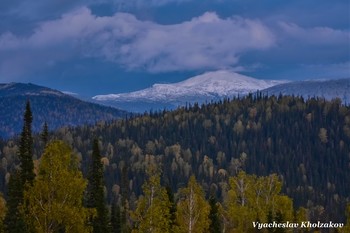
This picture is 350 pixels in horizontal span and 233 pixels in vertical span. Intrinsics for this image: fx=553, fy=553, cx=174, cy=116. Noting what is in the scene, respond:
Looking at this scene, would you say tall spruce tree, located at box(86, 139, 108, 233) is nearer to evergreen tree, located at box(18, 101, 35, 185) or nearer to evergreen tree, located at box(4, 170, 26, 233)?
evergreen tree, located at box(18, 101, 35, 185)

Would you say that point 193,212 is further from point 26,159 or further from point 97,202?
point 26,159

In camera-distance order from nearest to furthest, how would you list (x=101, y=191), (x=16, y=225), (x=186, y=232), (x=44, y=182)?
(x=16, y=225) → (x=44, y=182) → (x=186, y=232) → (x=101, y=191)

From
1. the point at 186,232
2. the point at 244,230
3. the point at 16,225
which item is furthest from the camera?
the point at 244,230

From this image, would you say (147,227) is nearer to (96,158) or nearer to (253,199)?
(96,158)

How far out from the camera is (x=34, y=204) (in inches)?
2333

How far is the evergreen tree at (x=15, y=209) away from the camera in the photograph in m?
53.8

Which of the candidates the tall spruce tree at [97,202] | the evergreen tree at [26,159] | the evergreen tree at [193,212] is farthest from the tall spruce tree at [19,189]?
the evergreen tree at [193,212]

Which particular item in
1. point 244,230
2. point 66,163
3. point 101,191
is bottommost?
point 244,230

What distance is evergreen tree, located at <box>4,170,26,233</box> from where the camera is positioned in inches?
2117

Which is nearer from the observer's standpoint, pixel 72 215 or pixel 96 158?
pixel 72 215

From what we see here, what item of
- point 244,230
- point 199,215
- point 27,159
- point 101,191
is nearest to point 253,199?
point 244,230

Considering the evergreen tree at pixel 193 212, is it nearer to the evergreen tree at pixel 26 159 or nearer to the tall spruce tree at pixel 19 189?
the tall spruce tree at pixel 19 189

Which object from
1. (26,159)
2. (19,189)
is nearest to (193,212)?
(19,189)

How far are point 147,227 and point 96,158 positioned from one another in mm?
26166
